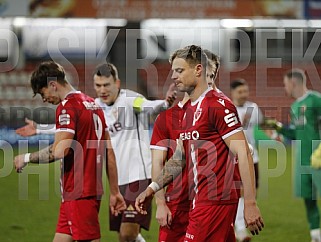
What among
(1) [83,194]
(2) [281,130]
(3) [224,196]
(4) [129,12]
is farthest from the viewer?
(4) [129,12]

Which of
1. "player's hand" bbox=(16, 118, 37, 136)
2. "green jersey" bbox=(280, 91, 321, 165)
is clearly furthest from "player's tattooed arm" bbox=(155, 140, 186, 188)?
"green jersey" bbox=(280, 91, 321, 165)

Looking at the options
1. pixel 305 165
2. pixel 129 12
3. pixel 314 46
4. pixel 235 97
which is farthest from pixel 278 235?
pixel 314 46

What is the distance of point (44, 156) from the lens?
6.59 metres

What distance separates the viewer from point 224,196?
5633 millimetres

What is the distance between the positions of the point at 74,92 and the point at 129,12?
1785 cm

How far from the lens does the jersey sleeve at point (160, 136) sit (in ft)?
21.3

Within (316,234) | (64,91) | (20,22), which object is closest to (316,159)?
(316,234)

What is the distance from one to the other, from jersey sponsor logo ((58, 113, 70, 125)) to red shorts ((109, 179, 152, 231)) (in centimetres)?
203

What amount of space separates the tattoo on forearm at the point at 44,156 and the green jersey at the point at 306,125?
4.61 m

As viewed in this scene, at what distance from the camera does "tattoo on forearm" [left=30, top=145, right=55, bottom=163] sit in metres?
6.55

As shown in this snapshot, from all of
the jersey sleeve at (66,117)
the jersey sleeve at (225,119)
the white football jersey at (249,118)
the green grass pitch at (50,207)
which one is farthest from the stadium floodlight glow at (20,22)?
the jersey sleeve at (225,119)

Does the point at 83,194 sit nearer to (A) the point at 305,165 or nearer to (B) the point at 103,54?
(A) the point at 305,165

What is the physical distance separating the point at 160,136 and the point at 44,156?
1.07m

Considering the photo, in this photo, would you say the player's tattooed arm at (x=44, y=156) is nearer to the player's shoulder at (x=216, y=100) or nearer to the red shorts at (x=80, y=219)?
the red shorts at (x=80, y=219)
